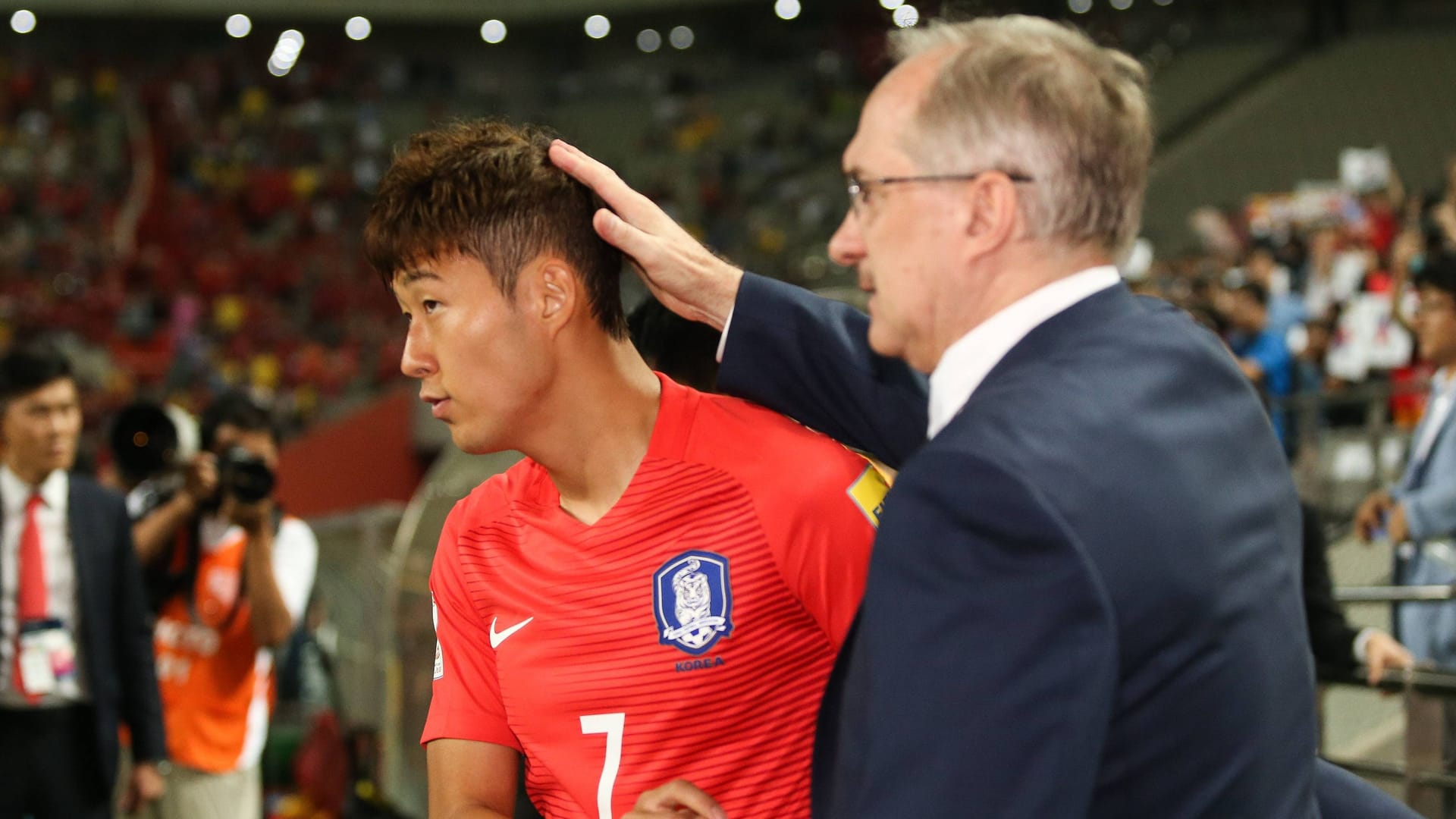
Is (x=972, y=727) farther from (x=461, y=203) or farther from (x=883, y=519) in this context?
(x=461, y=203)

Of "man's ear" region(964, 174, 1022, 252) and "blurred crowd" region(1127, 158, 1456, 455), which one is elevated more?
"man's ear" region(964, 174, 1022, 252)

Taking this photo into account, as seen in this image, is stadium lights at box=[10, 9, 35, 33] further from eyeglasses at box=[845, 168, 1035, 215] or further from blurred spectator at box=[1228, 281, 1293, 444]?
eyeglasses at box=[845, 168, 1035, 215]

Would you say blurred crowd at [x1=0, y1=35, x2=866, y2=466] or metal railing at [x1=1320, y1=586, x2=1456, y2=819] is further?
blurred crowd at [x1=0, y1=35, x2=866, y2=466]

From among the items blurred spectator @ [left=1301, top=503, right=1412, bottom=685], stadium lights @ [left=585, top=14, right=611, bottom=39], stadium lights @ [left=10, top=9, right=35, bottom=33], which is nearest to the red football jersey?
blurred spectator @ [left=1301, top=503, right=1412, bottom=685]

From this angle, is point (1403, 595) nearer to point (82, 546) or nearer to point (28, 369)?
point (82, 546)

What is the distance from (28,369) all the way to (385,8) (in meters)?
22.6

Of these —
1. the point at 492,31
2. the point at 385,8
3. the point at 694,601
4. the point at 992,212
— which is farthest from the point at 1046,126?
the point at 492,31

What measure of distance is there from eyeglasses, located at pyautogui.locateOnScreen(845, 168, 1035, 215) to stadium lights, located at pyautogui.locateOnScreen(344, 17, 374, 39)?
1003 inches

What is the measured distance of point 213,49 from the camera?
24859 mm

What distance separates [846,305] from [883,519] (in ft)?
2.48

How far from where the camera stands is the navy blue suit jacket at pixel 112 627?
3.86m

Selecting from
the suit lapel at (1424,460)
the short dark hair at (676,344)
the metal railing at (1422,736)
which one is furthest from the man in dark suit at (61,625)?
the suit lapel at (1424,460)

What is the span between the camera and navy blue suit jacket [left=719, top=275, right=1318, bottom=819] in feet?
3.41

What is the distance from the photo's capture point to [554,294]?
1.78m
